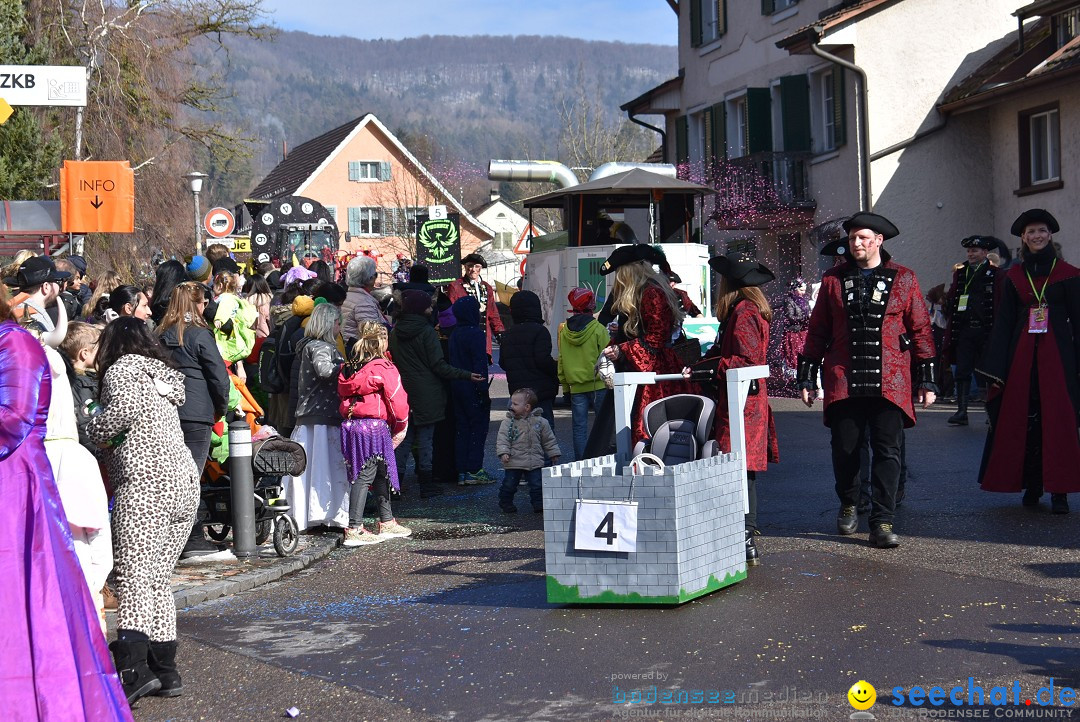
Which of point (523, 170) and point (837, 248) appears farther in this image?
point (523, 170)

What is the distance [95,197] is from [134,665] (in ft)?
44.4

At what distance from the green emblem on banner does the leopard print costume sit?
41.7 feet

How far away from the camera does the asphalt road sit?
5719mm

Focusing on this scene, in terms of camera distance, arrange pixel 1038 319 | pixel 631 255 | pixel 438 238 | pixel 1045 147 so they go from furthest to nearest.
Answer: pixel 1045 147 < pixel 438 238 < pixel 1038 319 < pixel 631 255

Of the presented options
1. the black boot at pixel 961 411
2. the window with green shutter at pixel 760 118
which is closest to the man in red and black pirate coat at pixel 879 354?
the black boot at pixel 961 411

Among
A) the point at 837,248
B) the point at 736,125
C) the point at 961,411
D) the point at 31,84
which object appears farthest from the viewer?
the point at 736,125

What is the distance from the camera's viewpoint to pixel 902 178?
26188mm

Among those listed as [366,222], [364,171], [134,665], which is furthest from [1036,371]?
[366,222]

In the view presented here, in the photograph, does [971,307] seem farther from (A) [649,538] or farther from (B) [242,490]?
(B) [242,490]

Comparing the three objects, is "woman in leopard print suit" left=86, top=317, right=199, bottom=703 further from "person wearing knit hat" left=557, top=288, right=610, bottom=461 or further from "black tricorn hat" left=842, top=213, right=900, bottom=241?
"person wearing knit hat" left=557, top=288, right=610, bottom=461

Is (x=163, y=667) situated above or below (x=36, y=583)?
below

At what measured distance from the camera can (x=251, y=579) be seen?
8734 millimetres

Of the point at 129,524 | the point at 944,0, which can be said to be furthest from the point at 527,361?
the point at 944,0

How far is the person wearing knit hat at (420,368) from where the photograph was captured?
39.5 ft
